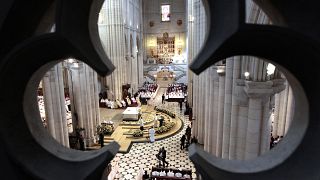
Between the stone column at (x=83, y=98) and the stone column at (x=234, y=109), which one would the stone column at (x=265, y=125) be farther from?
the stone column at (x=83, y=98)

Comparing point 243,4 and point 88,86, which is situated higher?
point 243,4

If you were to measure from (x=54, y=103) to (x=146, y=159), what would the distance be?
21.3 feet

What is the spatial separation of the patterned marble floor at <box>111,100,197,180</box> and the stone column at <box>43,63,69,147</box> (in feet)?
11.5

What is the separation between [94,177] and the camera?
1.78m

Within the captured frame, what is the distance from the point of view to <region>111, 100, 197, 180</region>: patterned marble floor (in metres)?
14.2

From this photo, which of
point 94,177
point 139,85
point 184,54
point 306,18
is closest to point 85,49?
point 94,177

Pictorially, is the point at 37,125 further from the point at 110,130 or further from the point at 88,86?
the point at 110,130

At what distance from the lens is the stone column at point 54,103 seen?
40.3 ft

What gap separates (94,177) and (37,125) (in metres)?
0.62

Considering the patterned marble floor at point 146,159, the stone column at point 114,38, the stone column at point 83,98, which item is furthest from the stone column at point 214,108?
the stone column at point 114,38

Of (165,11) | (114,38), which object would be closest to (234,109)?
(114,38)

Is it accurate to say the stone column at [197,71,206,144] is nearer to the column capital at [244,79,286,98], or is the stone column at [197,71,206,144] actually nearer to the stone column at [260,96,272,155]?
the stone column at [260,96,272,155]

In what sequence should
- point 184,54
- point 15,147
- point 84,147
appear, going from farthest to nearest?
point 184,54
point 84,147
point 15,147

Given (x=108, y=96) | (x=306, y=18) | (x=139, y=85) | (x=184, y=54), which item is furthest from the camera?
(x=184, y=54)
